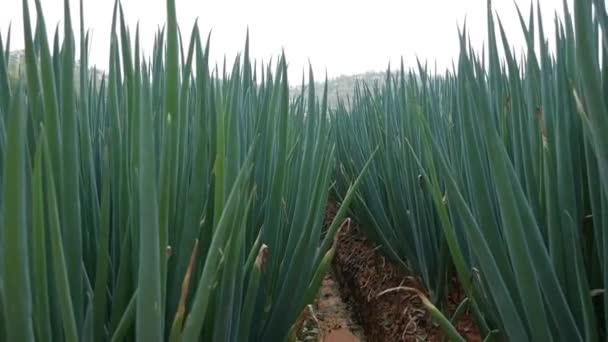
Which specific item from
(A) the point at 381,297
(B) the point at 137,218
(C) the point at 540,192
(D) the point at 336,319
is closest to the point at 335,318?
(D) the point at 336,319

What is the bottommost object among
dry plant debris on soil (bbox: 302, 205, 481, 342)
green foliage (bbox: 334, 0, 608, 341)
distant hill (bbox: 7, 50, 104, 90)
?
dry plant debris on soil (bbox: 302, 205, 481, 342)

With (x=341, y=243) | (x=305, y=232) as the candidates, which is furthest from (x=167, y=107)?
(x=341, y=243)

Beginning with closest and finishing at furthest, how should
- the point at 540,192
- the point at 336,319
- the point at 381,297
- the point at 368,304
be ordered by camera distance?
the point at 540,192 → the point at 381,297 → the point at 368,304 → the point at 336,319

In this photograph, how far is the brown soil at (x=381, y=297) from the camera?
113 centimetres

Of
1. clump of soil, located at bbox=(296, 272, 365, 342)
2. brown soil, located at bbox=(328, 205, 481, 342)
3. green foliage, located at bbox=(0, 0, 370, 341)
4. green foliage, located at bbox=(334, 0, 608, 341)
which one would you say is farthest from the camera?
clump of soil, located at bbox=(296, 272, 365, 342)

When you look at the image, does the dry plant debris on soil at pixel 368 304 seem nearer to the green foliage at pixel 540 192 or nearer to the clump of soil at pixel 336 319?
the clump of soil at pixel 336 319

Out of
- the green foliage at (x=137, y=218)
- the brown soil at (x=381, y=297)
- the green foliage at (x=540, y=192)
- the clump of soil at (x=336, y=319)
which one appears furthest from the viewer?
the clump of soil at (x=336, y=319)

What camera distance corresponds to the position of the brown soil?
3.72 ft

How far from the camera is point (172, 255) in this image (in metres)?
0.53

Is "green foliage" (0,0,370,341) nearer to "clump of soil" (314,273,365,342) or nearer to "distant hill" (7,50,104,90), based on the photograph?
"distant hill" (7,50,104,90)

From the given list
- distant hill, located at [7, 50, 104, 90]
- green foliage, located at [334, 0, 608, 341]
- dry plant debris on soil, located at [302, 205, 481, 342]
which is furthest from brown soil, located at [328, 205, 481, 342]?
distant hill, located at [7, 50, 104, 90]

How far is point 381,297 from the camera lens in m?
1.53

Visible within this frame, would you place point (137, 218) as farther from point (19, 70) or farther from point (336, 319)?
point (336, 319)

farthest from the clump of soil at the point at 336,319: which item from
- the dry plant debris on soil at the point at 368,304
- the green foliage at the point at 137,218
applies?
the green foliage at the point at 137,218
